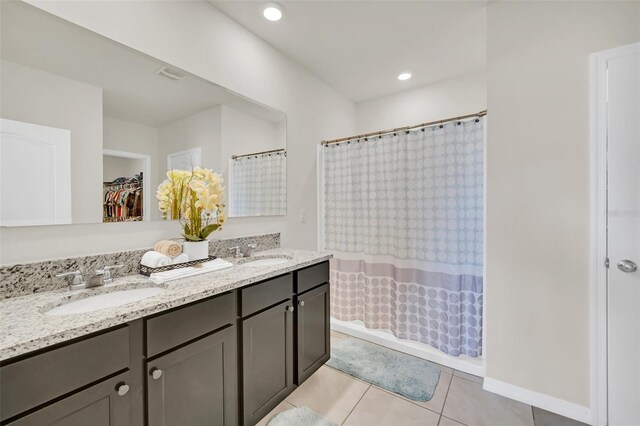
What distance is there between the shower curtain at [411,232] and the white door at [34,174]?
2015 mm

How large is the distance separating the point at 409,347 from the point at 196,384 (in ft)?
5.90

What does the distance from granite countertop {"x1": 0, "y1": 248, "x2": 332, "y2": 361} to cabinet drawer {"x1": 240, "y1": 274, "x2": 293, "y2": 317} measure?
0.20 ft

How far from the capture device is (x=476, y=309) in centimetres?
200

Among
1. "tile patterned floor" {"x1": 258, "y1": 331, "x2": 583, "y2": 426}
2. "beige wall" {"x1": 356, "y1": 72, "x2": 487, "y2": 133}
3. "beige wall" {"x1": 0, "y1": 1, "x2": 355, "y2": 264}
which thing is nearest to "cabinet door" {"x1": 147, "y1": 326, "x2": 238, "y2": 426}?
"tile patterned floor" {"x1": 258, "y1": 331, "x2": 583, "y2": 426}

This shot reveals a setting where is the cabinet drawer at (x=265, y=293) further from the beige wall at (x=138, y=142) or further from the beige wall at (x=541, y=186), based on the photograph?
the beige wall at (x=541, y=186)

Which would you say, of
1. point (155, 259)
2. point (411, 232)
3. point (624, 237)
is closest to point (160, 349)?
point (155, 259)

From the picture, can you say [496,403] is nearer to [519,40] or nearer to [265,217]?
[265,217]

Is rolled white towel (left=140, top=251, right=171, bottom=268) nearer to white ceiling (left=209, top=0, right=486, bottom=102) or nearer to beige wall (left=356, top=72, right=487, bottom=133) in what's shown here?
white ceiling (left=209, top=0, right=486, bottom=102)

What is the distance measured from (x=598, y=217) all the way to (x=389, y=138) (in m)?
1.49

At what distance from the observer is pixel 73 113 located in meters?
1.26

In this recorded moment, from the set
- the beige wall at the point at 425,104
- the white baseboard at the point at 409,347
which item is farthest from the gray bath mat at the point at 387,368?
the beige wall at the point at 425,104

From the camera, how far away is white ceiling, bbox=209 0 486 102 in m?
1.85

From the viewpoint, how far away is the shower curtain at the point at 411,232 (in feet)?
6.64

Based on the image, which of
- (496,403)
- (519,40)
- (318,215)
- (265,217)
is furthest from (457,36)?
(496,403)
